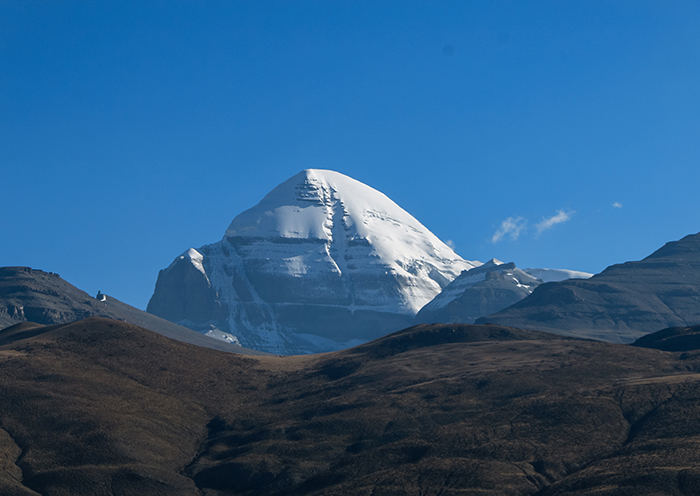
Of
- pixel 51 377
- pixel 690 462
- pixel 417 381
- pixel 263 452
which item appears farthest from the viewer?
pixel 417 381

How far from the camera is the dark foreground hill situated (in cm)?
13750

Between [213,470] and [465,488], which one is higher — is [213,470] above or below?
above

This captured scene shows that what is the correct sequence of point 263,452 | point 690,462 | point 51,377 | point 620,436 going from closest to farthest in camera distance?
point 690,462, point 620,436, point 263,452, point 51,377

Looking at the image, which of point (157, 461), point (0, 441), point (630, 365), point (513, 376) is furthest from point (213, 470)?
point (630, 365)

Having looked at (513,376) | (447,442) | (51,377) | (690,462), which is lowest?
(690,462)

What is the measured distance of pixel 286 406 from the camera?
191 m

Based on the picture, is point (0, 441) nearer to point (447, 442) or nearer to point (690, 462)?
point (447, 442)

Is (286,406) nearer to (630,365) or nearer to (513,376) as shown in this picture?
(513,376)

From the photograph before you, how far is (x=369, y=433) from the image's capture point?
541ft

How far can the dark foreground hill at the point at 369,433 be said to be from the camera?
13750cm

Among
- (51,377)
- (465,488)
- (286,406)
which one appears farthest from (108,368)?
(465,488)

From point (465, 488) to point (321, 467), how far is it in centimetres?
2780

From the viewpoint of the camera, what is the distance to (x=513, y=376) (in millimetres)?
188000

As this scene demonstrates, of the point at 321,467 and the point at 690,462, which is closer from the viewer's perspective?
the point at 690,462
